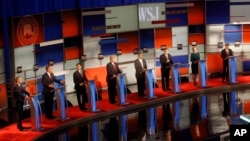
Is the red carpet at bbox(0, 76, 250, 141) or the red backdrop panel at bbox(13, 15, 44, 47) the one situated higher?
the red backdrop panel at bbox(13, 15, 44, 47)

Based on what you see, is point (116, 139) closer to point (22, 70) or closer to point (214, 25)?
point (22, 70)

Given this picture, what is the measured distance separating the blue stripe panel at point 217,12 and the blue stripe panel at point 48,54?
5721 mm

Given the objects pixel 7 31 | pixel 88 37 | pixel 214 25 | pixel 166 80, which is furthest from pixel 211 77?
pixel 7 31

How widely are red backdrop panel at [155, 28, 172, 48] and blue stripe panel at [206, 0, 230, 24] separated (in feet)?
4.93

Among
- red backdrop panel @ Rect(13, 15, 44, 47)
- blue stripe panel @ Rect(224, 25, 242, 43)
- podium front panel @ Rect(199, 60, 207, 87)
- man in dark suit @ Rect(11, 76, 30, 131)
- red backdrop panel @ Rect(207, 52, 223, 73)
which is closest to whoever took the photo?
man in dark suit @ Rect(11, 76, 30, 131)

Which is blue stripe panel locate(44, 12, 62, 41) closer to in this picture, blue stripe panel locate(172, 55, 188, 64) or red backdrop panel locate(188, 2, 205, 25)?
blue stripe panel locate(172, 55, 188, 64)

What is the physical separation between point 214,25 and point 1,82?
28.2 ft

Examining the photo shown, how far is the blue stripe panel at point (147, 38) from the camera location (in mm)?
20422

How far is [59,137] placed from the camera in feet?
45.5

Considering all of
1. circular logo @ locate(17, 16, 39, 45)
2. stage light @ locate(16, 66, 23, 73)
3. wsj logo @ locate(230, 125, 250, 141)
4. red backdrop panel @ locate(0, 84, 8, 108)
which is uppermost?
circular logo @ locate(17, 16, 39, 45)

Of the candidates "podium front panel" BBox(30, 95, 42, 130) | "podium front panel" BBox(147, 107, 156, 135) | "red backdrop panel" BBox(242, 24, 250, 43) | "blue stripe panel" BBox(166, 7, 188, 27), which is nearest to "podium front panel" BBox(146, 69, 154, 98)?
"podium front panel" BBox(147, 107, 156, 135)

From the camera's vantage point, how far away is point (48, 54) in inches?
700

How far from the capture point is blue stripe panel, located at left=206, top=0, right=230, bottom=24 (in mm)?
21141

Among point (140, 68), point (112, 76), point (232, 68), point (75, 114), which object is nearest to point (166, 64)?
point (140, 68)
